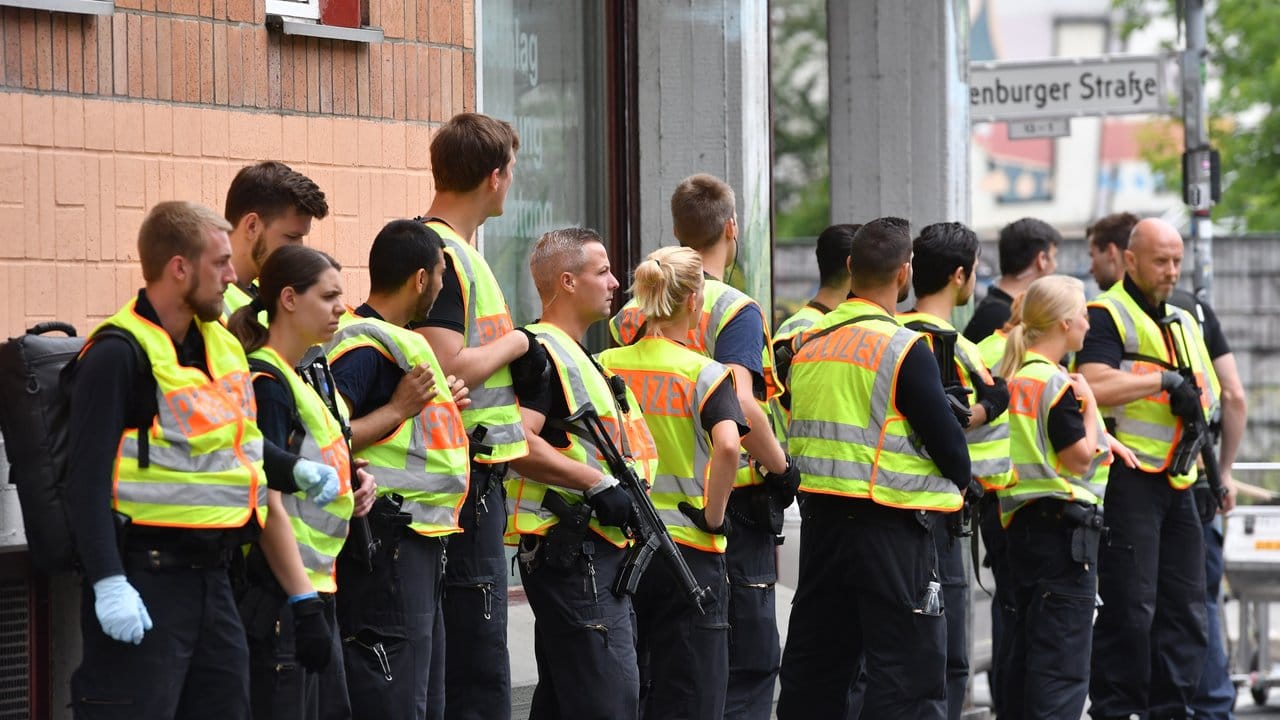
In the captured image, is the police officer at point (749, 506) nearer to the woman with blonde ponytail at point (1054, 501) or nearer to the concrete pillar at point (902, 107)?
the woman with blonde ponytail at point (1054, 501)

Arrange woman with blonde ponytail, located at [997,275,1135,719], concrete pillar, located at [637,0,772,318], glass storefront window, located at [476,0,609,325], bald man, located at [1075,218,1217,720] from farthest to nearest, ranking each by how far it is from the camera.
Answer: concrete pillar, located at [637,0,772,318], glass storefront window, located at [476,0,609,325], bald man, located at [1075,218,1217,720], woman with blonde ponytail, located at [997,275,1135,719]

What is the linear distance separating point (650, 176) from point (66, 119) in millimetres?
3212

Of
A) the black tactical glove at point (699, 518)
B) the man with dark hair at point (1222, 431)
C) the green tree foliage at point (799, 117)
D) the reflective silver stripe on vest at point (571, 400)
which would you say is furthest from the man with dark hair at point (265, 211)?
the green tree foliage at point (799, 117)

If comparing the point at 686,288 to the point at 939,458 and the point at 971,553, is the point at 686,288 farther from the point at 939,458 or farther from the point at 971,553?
the point at 971,553

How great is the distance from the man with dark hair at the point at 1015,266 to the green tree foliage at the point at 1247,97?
755 inches

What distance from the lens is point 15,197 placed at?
6.43 metres

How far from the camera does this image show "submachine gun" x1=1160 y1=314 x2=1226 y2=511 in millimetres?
8305

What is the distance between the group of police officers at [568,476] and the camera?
4.56 m

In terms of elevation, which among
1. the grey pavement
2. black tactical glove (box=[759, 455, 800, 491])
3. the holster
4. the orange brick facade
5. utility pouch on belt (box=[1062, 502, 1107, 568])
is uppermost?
the orange brick facade

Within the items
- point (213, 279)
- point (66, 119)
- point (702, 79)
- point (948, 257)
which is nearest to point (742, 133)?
point (702, 79)

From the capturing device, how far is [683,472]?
20.3 ft

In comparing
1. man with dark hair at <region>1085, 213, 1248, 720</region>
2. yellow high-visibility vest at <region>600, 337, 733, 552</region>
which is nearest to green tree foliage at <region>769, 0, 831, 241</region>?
man with dark hair at <region>1085, 213, 1248, 720</region>

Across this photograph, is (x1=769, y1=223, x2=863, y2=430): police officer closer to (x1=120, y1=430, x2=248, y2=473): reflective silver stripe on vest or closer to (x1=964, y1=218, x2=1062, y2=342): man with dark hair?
→ (x1=964, y1=218, x2=1062, y2=342): man with dark hair

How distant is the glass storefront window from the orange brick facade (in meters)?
0.83
